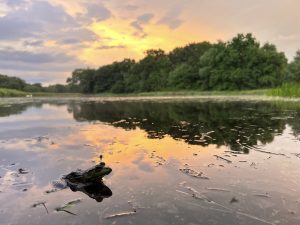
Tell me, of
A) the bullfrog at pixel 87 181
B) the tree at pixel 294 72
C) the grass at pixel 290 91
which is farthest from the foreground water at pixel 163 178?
the tree at pixel 294 72

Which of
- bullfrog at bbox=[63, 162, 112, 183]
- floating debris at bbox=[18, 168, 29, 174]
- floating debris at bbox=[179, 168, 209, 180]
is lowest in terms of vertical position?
floating debris at bbox=[18, 168, 29, 174]

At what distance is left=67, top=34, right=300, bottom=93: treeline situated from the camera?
66188 millimetres

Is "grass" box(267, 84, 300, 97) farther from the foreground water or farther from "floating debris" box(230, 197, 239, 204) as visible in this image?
"floating debris" box(230, 197, 239, 204)

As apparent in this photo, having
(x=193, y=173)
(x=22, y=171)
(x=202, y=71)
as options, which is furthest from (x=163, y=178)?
(x=202, y=71)

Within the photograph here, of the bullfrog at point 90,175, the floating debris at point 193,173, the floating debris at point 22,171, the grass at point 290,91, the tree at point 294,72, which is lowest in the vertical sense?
the floating debris at point 22,171

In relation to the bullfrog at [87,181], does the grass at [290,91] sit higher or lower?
higher

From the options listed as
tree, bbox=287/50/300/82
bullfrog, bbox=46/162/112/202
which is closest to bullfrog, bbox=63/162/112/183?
bullfrog, bbox=46/162/112/202

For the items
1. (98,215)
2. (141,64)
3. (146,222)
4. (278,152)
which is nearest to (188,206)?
(146,222)

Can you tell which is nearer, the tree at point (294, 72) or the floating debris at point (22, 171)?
the floating debris at point (22, 171)

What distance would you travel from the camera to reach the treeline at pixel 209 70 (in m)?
66.2

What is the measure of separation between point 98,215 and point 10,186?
2.69 meters

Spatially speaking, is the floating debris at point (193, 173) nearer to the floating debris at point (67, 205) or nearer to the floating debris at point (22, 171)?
the floating debris at point (67, 205)

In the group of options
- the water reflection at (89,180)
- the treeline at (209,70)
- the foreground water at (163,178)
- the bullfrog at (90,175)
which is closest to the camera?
the foreground water at (163,178)

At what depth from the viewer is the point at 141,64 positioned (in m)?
100
